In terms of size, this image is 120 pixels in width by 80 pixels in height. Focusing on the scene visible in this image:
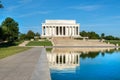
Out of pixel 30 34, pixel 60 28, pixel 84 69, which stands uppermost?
pixel 60 28

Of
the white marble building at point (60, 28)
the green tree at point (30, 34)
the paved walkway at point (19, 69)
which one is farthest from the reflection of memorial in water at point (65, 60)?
the green tree at point (30, 34)

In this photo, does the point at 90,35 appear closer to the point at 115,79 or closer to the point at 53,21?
the point at 53,21

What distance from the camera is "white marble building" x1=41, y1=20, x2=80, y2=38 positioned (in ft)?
343

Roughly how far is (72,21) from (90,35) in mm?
10932

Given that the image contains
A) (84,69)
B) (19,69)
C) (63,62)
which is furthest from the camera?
(63,62)

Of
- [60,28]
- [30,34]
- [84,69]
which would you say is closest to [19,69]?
[84,69]

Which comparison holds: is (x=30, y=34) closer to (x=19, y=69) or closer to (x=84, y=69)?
(x=84, y=69)

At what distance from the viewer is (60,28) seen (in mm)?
106500

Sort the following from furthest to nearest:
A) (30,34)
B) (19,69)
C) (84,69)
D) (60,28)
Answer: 1. (30,34)
2. (60,28)
3. (84,69)
4. (19,69)

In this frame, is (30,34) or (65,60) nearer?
(65,60)

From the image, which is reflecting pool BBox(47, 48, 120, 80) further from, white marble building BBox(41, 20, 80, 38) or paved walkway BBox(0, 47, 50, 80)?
white marble building BBox(41, 20, 80, 38)

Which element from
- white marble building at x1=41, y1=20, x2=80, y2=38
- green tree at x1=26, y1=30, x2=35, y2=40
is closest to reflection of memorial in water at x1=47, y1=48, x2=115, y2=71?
white marble building at x1=41, y1=20, x2=80, y2=38

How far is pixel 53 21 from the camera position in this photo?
105 metres

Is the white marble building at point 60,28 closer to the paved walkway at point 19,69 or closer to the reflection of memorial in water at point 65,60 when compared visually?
the reflection of memorial in water at point 65,60
